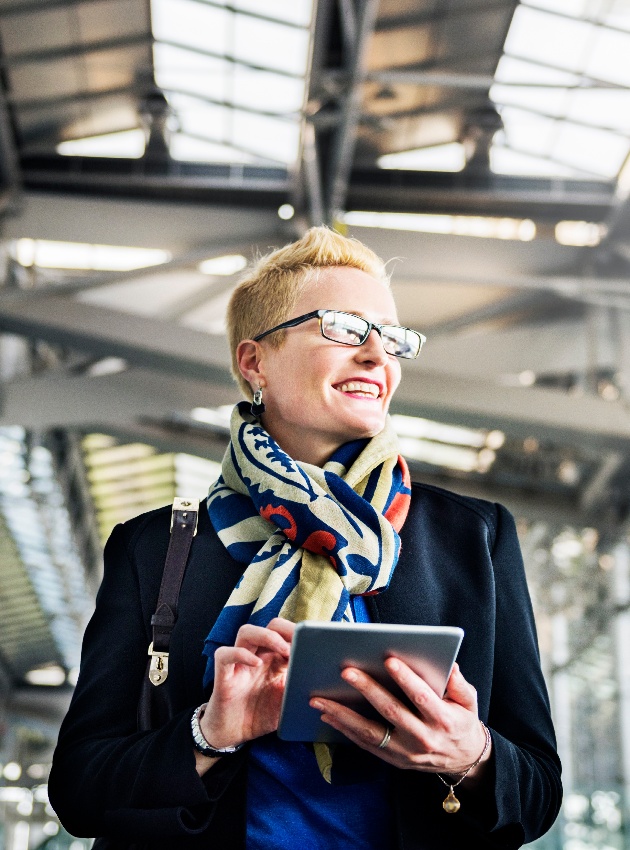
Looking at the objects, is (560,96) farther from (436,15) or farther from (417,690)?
(417,690)

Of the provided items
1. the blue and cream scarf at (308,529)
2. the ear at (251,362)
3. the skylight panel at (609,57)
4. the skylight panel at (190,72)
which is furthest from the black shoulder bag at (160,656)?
the skylight panel at (190,72)

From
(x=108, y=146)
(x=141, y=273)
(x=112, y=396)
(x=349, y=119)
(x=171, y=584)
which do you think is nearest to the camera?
(x=171, y=584)

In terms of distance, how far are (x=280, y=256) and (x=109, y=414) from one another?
12.8 metres

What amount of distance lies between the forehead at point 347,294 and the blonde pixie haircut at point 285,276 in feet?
0.06

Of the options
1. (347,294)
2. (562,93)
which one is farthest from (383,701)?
(562,93)

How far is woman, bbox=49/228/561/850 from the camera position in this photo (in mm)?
2111

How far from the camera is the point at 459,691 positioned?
2006 millimetres

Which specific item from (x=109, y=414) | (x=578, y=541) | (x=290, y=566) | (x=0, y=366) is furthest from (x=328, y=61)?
(x=578, y=541)

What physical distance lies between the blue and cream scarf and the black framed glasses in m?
0.21

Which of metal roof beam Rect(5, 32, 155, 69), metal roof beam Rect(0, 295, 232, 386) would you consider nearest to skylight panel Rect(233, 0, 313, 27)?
metal roof beam Rect(5, 32, 155, 69)

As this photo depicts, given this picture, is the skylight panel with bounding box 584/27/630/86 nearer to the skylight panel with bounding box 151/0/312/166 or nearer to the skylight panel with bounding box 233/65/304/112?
the skylight panel with bounding box 151/0/312/166

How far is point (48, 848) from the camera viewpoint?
36.5 metres

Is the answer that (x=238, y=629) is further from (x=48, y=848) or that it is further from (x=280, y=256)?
(x=48, y=848)

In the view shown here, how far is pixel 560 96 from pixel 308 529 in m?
10.7
